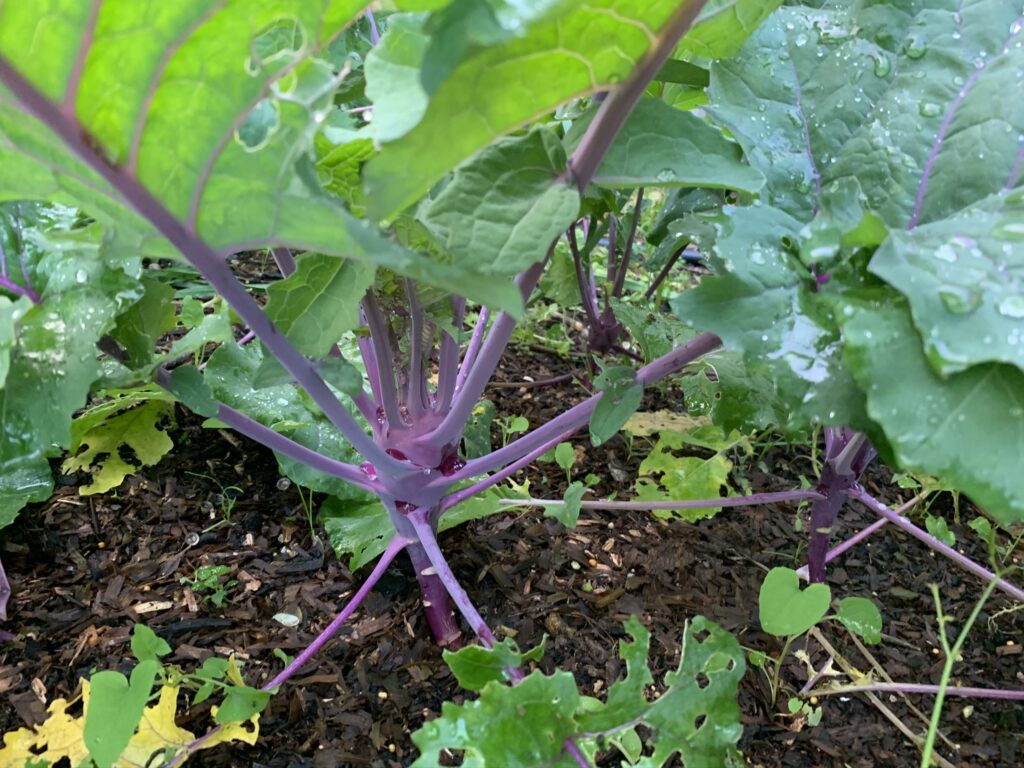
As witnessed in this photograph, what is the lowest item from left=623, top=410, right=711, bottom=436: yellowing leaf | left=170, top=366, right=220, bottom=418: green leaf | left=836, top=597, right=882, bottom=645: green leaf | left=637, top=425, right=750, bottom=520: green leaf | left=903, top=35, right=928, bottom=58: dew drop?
left=623, top=410, right=711, bottom=436: yellowing leaf

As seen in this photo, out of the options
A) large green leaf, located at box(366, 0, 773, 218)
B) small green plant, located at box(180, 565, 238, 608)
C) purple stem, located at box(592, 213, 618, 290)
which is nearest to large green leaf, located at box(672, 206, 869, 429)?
large green leaf, located at box(366, 0, 773, 218)

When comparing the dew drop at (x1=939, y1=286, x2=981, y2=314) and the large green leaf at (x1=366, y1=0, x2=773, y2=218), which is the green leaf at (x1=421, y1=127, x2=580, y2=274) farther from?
the dew drop at (x1=939, y1=286, x2=981, y2=314)

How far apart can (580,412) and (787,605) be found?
1.11 feet

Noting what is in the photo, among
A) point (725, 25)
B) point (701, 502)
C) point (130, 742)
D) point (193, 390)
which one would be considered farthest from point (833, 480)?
point (130, 742)

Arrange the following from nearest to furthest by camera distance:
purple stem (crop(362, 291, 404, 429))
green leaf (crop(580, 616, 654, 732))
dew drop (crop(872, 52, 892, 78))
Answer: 1. green leaf (crop(580, 616, 654, 732))
2. dew drop (crop(872, 52, 892, 78))
3. purple stem (crop(362, 291, 404, 429))

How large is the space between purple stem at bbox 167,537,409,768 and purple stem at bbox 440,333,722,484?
157 mm

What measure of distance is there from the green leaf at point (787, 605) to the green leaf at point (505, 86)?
0.62 meters

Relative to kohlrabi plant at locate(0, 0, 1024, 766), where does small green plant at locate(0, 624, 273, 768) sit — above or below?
below

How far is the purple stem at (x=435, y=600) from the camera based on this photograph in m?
1.04

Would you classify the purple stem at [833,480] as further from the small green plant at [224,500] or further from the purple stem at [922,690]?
the small green plant at [224,500]

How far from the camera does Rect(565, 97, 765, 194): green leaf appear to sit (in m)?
0.66

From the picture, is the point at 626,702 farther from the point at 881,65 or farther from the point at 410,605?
the point at 881,65

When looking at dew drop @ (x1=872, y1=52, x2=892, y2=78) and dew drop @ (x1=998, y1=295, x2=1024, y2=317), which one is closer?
dew drop @ (x1=998, y1=295, x2=1024, y2=317)

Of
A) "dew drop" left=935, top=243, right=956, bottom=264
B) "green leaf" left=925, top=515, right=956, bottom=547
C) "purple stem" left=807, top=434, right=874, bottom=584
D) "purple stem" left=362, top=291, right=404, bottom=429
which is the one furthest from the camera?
"green leaf" left=925, top=515, right=956, bottom=547
